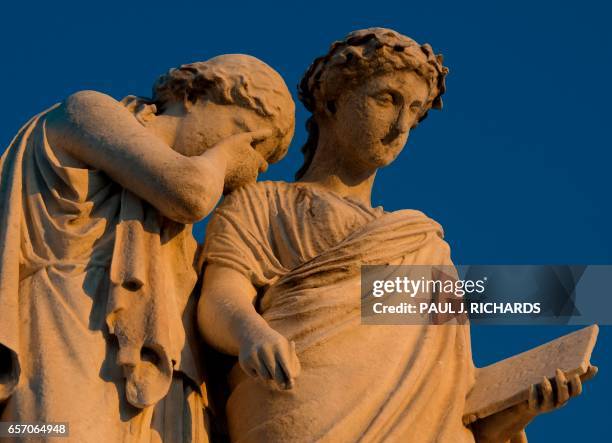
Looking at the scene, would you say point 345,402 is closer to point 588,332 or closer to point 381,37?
point 588,332

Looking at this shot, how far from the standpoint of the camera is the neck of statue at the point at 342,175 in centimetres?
1161

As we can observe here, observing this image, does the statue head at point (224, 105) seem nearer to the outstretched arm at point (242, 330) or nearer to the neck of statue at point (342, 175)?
the neck of statue at point (342, 175)

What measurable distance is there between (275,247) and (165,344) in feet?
4.20

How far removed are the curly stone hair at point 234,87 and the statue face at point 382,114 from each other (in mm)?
417

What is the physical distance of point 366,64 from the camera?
11.4 meters

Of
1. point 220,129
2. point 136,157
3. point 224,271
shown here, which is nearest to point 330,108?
point 220,129

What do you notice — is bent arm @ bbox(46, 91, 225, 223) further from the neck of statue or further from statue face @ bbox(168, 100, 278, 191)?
the neck of statue

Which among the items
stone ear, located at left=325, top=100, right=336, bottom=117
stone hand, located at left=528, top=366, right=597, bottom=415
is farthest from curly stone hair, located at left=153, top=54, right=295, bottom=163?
stone hand, located at left=528, top=366, right=597, bottom=415

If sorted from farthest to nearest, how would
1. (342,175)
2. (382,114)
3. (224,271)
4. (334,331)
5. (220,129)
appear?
(342,175)
(382,114)
(220,129)
(224,271)
(334,331)

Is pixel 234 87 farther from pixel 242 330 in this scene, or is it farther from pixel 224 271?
pixel 242 330

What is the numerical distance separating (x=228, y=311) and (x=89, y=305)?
859mm

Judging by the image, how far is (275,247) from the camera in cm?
1107

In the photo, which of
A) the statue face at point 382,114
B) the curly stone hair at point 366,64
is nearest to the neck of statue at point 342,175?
the statue face at point 382,114

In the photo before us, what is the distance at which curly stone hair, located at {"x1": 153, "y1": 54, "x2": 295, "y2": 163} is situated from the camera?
1119cm
